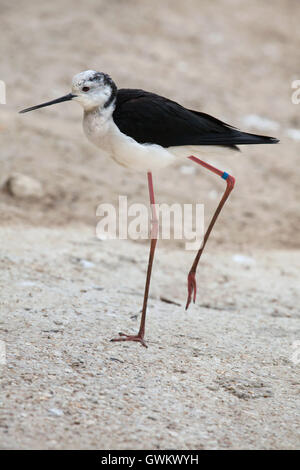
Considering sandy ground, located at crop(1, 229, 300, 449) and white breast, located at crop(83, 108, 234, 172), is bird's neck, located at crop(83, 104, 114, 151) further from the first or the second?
sandy ground, located at crop(1, 229, 300, 449)

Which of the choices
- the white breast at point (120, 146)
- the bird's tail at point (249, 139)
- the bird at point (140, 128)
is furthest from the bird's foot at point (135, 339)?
the bird's tail at point (249, 139)

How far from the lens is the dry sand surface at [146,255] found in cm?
261

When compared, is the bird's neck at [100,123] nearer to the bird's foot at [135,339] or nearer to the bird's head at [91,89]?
the bird's head at [91,89]

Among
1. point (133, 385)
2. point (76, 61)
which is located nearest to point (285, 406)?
point (133, 385)

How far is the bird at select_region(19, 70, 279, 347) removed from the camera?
10.4ft

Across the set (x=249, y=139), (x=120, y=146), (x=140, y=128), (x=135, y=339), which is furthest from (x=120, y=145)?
→ (x=135, y=339)

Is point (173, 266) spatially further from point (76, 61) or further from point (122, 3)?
point (122, 3)

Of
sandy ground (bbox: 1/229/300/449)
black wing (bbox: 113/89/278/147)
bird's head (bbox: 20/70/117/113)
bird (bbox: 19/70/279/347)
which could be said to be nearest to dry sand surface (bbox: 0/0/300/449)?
sandy ground (bbox: 1/229/300/449)

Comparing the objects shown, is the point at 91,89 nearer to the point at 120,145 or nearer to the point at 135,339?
the point at 120,145

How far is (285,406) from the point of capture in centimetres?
280

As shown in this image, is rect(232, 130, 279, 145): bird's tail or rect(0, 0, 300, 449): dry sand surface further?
rect(232, 130, 279, 145): bird's tail

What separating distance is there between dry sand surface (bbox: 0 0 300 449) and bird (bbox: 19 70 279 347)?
432 millimetres

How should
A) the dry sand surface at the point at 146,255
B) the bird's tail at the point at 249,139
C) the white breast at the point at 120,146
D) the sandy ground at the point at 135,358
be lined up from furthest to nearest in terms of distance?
the bird's tail at the point at 249,139 < the white breast at the point at 120,146 < the dry sand surface at the point at 146,255 < the sandy ground at the point at 135,358

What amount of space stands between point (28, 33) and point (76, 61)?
0.98 m
